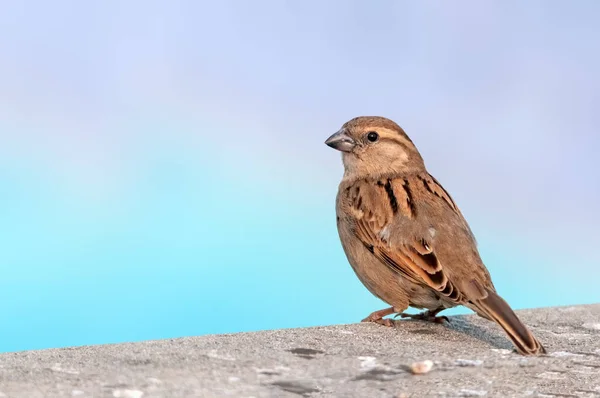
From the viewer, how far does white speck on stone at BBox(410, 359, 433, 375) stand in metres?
4.04

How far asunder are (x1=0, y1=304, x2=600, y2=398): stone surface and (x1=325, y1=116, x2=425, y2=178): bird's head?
1373 mm

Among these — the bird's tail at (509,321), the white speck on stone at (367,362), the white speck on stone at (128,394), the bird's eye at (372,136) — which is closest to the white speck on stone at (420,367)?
the white speck on stone at (367,362)

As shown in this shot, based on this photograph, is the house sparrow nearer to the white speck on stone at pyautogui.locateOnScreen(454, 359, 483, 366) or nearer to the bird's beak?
the bird's beak

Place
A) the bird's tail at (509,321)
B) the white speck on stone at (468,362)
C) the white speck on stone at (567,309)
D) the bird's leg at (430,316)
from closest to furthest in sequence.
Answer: the white speck on stone at (468,362) < the bird's tail at (509,321) < the bird's leg at (430,316) < the white speck on stone at (567,309)

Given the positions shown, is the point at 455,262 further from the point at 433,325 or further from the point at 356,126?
the point at 356,126

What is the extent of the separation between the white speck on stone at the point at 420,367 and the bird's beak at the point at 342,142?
2278 millimetres

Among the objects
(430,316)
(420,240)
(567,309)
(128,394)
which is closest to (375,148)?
(420,240)

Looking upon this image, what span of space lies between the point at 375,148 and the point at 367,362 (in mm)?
2175

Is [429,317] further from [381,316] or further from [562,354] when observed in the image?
[562,354]

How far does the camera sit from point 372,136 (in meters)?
6.11

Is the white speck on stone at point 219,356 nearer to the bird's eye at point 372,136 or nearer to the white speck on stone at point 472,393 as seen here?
the white speck on stone at point 472,393

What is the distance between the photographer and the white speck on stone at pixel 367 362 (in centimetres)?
412

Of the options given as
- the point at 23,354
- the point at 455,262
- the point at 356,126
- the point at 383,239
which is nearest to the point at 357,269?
the point at 383,239

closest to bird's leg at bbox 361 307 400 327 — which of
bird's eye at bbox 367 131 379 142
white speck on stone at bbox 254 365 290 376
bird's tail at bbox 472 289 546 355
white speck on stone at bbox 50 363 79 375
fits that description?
bird's tail at bbox 472 289 546 355
